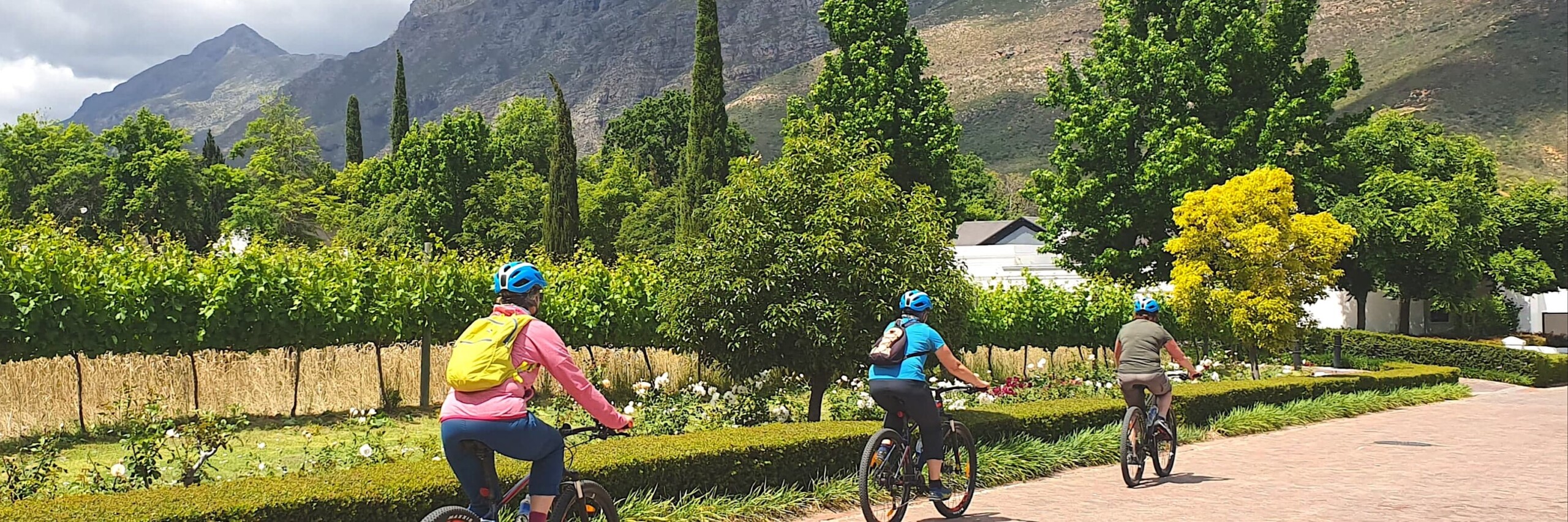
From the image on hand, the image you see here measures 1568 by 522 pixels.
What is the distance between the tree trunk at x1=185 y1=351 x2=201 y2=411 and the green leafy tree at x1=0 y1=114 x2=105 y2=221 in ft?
162

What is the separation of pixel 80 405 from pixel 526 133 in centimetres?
5857

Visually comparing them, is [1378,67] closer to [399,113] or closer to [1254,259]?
[399,113]

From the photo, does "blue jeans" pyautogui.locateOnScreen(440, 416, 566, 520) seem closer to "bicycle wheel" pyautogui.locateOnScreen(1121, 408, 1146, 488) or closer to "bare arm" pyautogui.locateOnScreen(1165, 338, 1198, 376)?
"bicycle wheel" pyautogui.locateOnScreen(1121, 408, 1146, 488)

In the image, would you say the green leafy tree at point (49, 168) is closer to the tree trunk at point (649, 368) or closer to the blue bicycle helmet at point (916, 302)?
the tree trunk at point (649, 368)

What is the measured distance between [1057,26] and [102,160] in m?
92.6

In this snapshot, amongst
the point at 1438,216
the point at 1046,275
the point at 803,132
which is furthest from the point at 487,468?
the point at 1438,216

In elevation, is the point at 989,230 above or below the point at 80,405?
above

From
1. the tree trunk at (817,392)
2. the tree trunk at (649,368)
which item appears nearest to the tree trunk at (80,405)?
the tree trunk at (817,392)

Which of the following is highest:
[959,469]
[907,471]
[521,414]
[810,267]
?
[810,267]

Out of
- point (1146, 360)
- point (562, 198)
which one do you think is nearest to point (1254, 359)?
A: point (1146, 360)

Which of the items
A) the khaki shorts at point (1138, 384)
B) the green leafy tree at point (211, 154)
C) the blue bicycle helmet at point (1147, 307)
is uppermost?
the green leafy tree at point (211, 154)

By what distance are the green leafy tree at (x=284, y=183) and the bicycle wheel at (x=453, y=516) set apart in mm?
53888

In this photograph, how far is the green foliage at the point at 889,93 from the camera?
3950cm

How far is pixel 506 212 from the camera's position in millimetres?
57344
